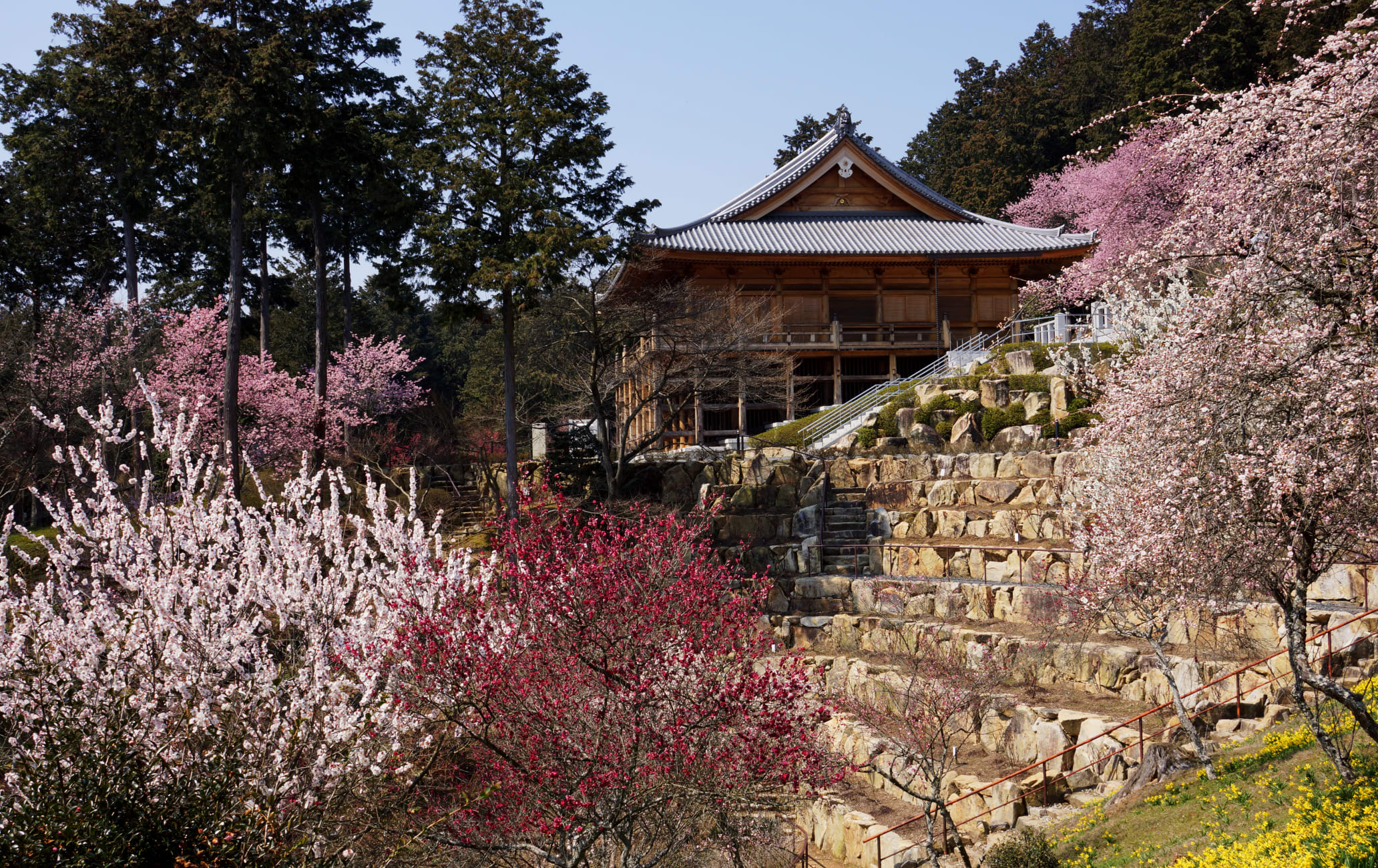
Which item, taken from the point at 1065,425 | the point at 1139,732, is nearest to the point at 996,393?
the point at 1065,425

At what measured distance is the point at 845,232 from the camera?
31219 mm

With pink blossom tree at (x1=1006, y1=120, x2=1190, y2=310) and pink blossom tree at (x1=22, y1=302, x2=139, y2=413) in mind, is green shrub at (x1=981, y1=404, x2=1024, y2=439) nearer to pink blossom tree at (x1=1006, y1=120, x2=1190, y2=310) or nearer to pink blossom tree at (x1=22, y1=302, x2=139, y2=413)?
pink blossom tree at (x1=1006, y1=120, x2=1190, y2=310)

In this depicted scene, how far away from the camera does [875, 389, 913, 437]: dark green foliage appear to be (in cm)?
2311

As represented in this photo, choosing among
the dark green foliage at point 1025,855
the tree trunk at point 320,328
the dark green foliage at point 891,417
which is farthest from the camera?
the tree trunk at point 320,328

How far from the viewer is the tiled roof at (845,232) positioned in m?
29.2

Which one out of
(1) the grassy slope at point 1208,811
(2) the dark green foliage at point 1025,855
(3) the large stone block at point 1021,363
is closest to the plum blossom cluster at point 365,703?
(2) the dark green foliage at point 1025,855

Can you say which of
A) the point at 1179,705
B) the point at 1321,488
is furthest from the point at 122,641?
the point at 1179,705

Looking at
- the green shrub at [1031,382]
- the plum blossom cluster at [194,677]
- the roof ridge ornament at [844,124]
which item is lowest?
the plum blossom cluster at [194,677]

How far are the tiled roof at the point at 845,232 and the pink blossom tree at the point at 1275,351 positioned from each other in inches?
842

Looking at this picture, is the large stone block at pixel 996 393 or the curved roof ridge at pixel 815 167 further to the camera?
the curved roof ridge at pixel 815 167

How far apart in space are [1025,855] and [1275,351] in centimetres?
517

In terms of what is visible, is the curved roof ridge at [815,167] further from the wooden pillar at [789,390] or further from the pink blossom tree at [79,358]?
the pink blossom tree at [79,358]

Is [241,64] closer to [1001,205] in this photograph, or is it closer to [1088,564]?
[1088,564]

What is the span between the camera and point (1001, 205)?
46031mm
